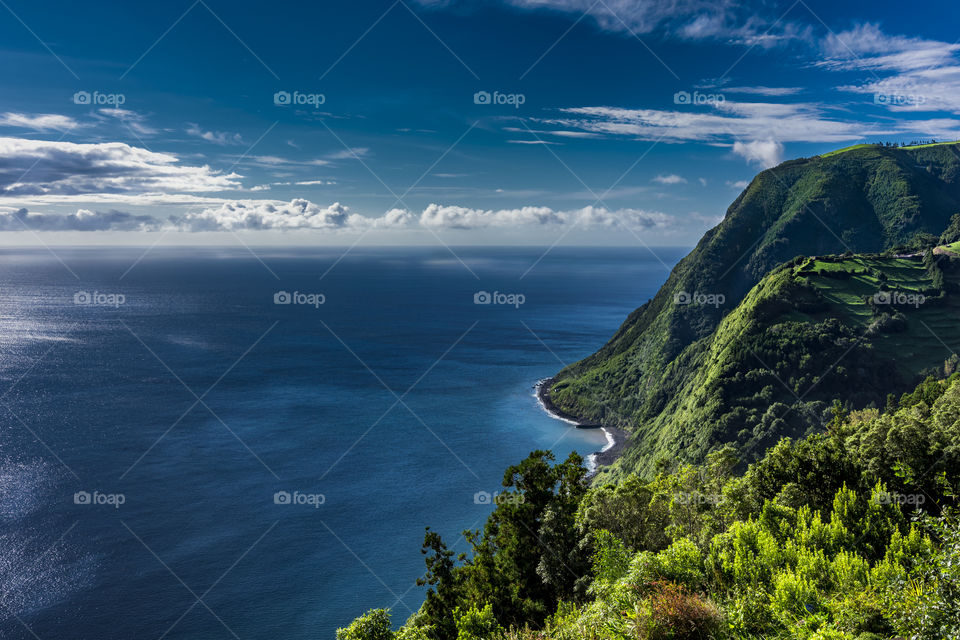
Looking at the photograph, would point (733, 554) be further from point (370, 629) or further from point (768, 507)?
point (370, 629)

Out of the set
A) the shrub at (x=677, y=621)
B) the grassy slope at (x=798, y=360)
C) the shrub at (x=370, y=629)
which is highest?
the grassy slope at (x=798, y=360)

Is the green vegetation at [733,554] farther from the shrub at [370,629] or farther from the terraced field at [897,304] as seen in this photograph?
the terraced field at [897,304]

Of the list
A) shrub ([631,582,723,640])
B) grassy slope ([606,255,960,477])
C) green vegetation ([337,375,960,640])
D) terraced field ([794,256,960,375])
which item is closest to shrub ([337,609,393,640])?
green vegetation ([337,375,960,640])

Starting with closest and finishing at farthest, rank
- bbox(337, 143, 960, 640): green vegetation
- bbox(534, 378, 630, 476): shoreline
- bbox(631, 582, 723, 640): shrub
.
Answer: bbox(631, 582, 723, 640): shrub < bbox(337, 143, 960, 640): green vegetation < bbox(534, 378, 630, 476): shoreline

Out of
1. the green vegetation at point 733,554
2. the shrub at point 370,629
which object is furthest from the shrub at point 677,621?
the shrub at point 370,629

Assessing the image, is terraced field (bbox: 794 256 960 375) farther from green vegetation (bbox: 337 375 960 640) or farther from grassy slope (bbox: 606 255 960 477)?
green vegetation (bbox: 337 375 960 640)

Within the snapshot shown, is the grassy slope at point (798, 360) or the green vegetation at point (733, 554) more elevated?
the grassy slope at point (798, 360)

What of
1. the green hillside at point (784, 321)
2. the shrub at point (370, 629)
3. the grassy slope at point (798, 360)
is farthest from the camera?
the green hillside at point (784, 321)
